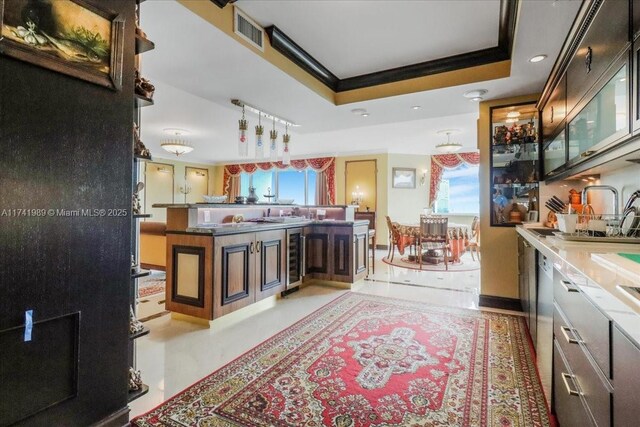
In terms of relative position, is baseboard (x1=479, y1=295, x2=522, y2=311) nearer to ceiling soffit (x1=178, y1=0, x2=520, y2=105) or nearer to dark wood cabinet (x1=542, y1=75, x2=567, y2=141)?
dark wood cabinet (x1=542, y1=75, x2=567, y2=141)

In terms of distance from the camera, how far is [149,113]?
5.59m

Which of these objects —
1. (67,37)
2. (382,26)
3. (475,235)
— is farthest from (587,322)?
(475,235)

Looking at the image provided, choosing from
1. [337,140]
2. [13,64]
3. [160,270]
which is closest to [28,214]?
[13,64]

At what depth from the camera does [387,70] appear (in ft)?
11.7

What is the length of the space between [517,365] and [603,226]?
1.08m

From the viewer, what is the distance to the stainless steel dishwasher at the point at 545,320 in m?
1.64

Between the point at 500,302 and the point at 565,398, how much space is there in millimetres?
2504

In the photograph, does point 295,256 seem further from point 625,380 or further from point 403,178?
point 403,178

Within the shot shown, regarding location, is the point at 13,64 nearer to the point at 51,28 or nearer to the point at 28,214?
the point at 51,28

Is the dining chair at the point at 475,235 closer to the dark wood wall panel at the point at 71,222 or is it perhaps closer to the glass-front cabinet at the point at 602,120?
the glass-front cabinet at the point at 602,120

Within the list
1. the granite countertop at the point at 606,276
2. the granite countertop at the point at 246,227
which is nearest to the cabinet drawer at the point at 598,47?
the granite countertop at the point at 606,276

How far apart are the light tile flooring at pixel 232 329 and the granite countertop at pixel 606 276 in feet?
6.93

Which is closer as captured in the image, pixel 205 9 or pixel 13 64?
pixel 13 64

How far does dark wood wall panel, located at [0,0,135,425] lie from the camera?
3.92ft
